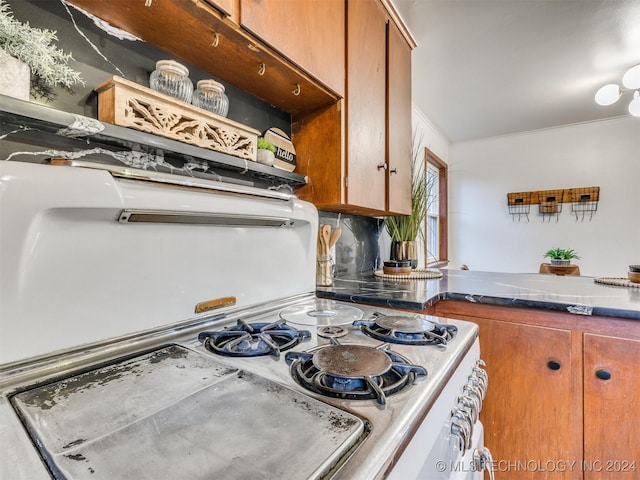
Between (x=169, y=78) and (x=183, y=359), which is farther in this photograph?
(x=169, y=78)

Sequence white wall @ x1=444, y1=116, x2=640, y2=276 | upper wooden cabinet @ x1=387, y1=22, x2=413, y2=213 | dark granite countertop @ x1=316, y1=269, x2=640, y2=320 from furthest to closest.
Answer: white wall @ x1=444, y1=116, x2=640, y2=276 → upper wooden cabinet @ x1=387, y1=22, x2=413, y2=213 → dark granite countertop @ x1=316, y1=269, x2=640, y2=320

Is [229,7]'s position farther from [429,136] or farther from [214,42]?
[429,136]

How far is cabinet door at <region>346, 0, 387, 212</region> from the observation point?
1327 mm

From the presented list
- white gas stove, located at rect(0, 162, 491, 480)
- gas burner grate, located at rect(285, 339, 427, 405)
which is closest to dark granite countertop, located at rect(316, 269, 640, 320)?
white gas stove, located at rect(0, 162, 491, 480)

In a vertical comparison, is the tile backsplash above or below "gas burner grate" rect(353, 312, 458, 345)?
above

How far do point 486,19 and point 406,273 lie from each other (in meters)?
1.50

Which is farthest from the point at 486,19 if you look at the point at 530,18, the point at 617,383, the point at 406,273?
the point at 617,383

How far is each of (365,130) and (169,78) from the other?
2.80 ft

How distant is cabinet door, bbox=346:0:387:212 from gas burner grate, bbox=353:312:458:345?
1.89 ft

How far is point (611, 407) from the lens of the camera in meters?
1.04

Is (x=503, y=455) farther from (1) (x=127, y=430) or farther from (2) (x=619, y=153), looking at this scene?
(2) (x=619, y=153)

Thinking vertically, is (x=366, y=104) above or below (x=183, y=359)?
above

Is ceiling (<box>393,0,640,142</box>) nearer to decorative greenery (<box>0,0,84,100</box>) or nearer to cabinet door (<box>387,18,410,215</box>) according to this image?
cabinet door (<box>387,18,410,215</box>)

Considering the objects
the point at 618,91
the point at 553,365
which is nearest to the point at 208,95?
the point at 553,365
